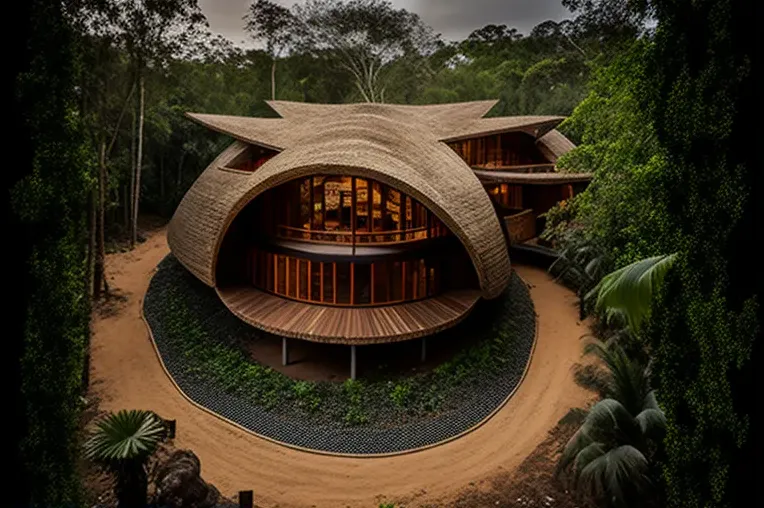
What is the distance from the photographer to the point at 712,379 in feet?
22.3

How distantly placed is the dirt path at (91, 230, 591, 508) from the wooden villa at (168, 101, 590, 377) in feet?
11.0

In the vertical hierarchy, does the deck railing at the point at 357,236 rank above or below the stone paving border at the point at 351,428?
above

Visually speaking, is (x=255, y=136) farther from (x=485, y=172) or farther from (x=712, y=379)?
(x=712, y=379)

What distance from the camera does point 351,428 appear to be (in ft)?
45.5

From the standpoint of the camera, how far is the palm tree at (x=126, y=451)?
9.50 meters

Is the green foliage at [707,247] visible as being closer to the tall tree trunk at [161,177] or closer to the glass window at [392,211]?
the glass window at [392,211]

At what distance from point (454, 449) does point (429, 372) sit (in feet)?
11.1

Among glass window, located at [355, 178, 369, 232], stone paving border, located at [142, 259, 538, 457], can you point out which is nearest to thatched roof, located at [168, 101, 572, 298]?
glass window, located at [355, 178, 369, 232]

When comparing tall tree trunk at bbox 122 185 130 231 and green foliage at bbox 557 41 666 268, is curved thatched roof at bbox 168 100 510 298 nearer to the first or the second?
green foliage at bbox 557 41 666 268

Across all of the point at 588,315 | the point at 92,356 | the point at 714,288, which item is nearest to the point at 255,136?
the point at 92,356

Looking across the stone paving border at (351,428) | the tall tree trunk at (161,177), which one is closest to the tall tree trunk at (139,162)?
the tall tree trunk at (161,177)

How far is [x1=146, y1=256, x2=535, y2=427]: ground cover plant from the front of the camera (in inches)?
576

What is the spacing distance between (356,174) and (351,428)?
25.1 ft

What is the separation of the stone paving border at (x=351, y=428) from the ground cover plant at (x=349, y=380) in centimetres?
24
